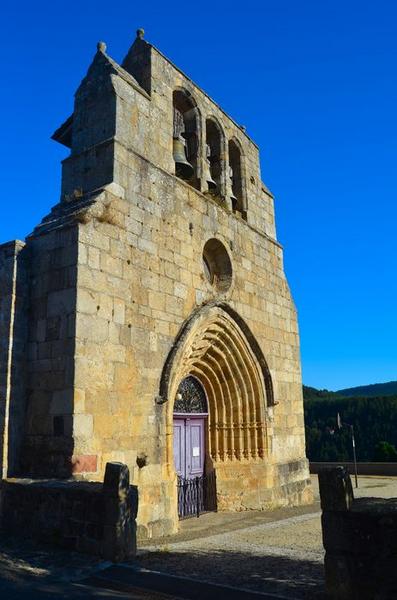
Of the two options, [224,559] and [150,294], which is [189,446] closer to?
[150,294]

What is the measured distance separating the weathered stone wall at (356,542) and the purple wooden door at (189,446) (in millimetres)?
5300

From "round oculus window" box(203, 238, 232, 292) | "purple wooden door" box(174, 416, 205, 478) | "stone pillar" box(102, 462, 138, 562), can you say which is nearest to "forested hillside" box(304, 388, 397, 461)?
"purple wooden door" box(174, 416, 205, 478)

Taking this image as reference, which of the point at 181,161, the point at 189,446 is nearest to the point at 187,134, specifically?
the point at 181,161

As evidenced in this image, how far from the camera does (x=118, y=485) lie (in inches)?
196

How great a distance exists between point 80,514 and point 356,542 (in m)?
2.83

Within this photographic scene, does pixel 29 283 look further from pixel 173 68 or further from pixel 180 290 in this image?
pixel 173 68

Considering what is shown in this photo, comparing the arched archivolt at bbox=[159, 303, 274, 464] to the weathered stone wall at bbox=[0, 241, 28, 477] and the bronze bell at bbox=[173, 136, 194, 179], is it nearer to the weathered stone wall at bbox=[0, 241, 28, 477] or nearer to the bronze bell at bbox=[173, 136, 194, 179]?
the bronze bell at bbox=[173, 136, 194, 179]

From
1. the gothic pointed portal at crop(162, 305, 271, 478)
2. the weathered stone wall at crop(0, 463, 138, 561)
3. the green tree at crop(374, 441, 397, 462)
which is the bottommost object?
the green tree at crop(374, 441, 397, 462)

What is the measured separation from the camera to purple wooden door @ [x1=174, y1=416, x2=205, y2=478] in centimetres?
897

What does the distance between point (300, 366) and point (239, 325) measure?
9.41 feet

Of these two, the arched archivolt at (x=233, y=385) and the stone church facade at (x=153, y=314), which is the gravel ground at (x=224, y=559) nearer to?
the stone church facade at (x=153, y=314)

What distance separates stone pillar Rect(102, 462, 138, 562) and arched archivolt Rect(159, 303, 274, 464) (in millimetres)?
4173

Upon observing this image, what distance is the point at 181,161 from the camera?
9.27 metres

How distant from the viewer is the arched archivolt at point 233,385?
9547 mm
